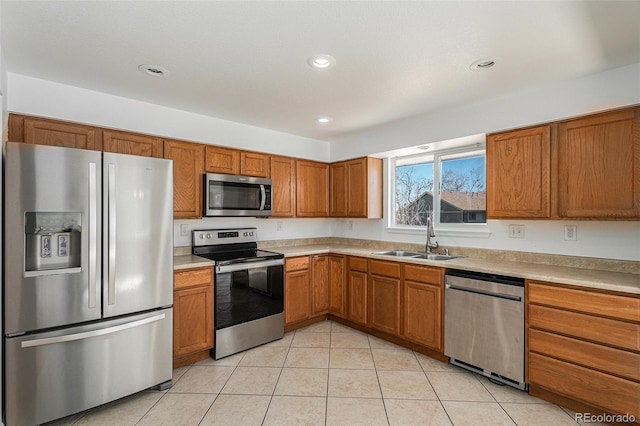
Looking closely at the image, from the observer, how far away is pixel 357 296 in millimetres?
3744

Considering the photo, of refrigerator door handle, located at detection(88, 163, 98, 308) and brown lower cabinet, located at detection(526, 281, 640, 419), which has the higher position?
refrigerator door handle, located at detection(88, 163, 98, 308)

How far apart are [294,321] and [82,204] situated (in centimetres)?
240

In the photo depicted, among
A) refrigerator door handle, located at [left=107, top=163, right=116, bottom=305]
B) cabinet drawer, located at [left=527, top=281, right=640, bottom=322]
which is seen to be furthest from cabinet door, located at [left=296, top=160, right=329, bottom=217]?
cabinet drawer, located at [left=527, top=281, right=640, bottom=322]

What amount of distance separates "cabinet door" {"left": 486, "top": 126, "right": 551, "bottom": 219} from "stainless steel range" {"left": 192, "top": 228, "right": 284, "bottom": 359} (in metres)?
2.22

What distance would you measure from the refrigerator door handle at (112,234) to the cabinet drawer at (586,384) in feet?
10.0

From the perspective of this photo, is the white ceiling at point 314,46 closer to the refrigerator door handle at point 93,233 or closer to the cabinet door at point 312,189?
the refrigerator door handle at point 93,233

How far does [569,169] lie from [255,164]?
297 cm

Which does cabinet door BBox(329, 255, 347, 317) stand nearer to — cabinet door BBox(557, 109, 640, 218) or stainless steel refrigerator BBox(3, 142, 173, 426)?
stainless steel refrigerator BBox(3, 142, 173, 426)

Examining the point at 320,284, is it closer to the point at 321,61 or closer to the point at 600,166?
the point at 321,61

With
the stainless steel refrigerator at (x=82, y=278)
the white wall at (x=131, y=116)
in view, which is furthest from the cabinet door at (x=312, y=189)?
the stainless steel refrigerator at (x=82, y=278)

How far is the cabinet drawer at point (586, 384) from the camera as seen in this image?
1.96 m

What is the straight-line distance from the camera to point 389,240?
414 cm

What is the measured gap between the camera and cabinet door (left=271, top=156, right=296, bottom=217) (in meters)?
3.92

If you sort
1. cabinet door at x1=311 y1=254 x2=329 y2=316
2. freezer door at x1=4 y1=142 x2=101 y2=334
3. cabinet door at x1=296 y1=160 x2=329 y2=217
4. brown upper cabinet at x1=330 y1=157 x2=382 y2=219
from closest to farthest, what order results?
1. freezer door at x1=4 y1=142 x2=101 y2=334
2. cabinet door at x1=311 y1=254 x2=329 y2=316
3. brown upper cabinet at x1=330 y1=157 x2=382 y2=219
4. cabinet door at x1=296 y1=160 x2=329 y2=217
